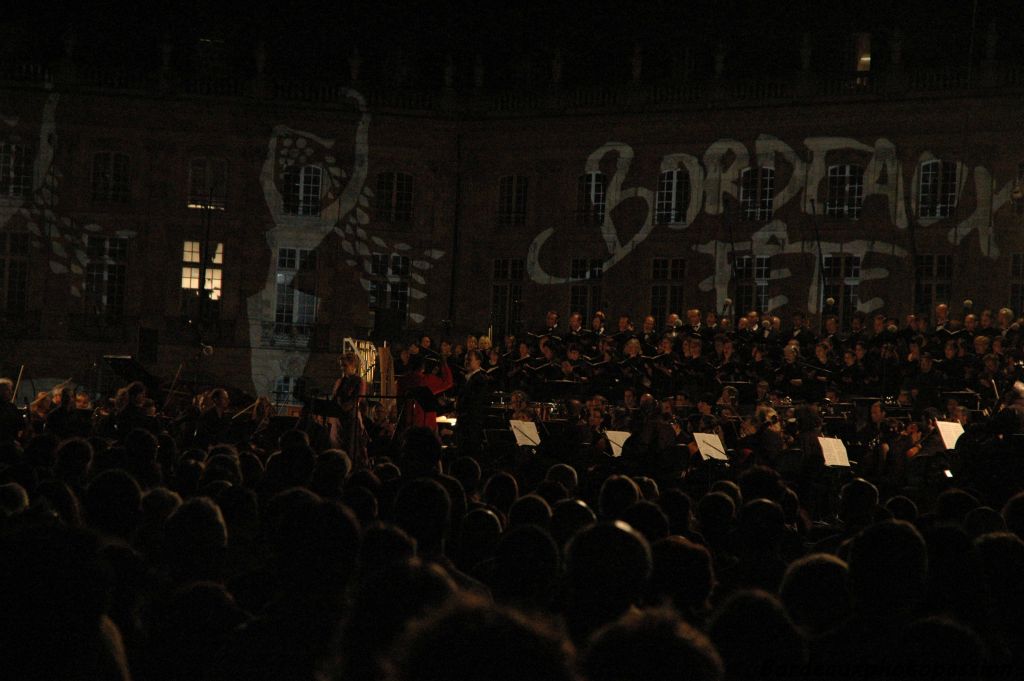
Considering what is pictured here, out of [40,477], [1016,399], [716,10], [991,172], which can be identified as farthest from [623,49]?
[40,477]

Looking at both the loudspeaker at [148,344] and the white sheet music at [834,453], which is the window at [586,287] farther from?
the white sheet music at [834,453]

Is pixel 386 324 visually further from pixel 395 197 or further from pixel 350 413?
pixel 350 413

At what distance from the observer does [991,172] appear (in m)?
→ 35.0

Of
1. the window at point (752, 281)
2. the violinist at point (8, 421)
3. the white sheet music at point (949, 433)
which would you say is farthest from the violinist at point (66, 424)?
the window at point (752, 281)

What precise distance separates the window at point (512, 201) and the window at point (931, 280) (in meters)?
13.1

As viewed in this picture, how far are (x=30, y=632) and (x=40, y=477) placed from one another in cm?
529

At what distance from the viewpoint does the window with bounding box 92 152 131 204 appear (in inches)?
1672

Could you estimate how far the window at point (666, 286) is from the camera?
39.7 meters

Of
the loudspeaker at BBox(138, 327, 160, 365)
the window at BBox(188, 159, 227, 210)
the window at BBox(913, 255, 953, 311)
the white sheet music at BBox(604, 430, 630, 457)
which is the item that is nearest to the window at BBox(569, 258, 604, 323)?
the window at BBox(913, 255, 953, 311)

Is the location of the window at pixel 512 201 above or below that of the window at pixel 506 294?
above

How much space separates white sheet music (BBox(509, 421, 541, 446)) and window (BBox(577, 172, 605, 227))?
23745 millimetres

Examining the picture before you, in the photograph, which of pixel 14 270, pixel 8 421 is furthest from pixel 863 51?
pixel 8 421

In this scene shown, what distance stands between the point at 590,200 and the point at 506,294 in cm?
431

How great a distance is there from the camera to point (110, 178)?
4253 cm
